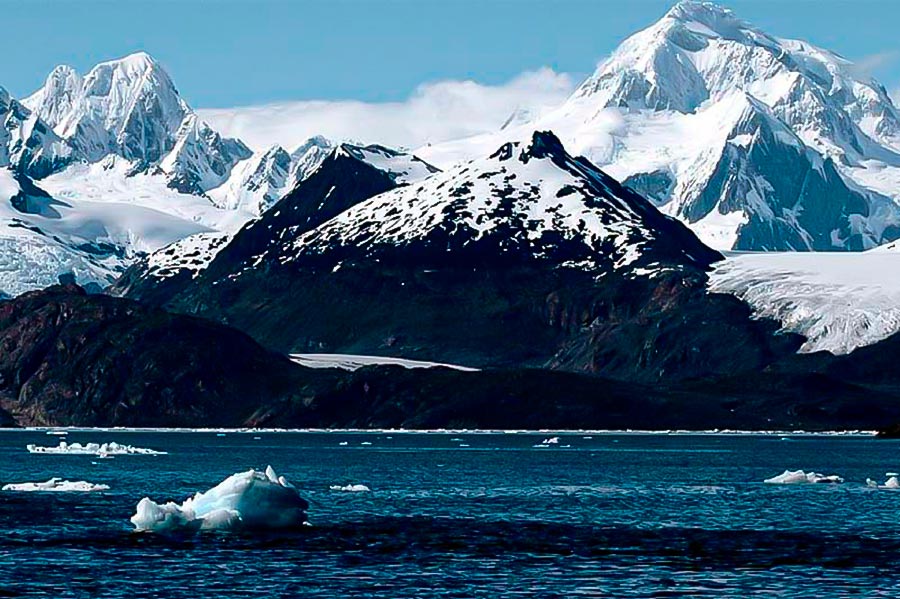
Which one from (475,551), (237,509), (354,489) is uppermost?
(354,489)

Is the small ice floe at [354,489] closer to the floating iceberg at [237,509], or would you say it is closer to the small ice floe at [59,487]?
the small ice floe at [59,487]

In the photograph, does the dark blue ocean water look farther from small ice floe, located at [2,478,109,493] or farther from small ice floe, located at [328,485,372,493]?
small ice floe, located at [328,485,372,493]

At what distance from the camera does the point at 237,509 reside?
142 meters

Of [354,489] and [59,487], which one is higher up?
[59,487]

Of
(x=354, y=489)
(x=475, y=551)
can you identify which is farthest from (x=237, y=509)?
(x=354, y=489)

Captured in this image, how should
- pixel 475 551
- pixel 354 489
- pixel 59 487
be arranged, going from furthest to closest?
1. pixel 354 489
2. pixel 59 487
3. pixel 475 551

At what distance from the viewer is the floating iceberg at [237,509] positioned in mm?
137875

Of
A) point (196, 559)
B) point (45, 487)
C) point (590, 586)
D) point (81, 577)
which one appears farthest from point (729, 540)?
point (45, 487)

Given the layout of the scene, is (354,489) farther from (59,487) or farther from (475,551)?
(475,551)

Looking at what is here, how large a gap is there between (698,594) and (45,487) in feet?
325

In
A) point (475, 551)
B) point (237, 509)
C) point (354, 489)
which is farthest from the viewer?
point (354, 489)

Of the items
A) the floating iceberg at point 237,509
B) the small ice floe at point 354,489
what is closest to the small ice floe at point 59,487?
the small ice floe at point 354,489

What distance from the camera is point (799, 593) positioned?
352 feet

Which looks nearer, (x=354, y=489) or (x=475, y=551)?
(x=475, y=551)
